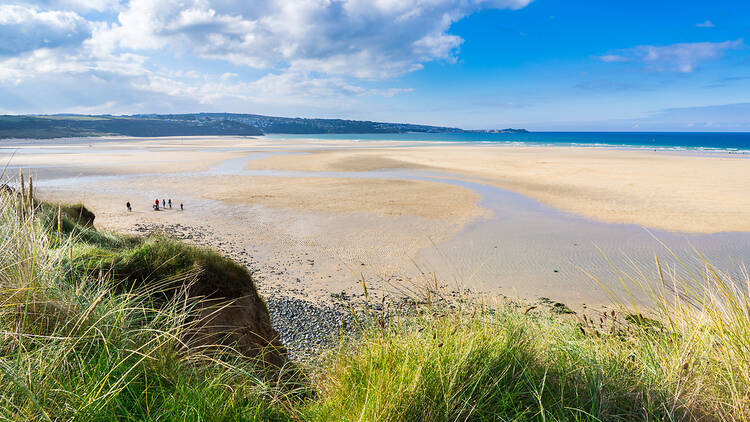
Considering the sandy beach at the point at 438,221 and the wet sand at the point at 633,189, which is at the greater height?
the wet sand at the point at 633,189

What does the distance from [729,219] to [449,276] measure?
16186 mm

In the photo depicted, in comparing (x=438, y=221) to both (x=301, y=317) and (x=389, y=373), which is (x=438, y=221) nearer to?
(x=301, y=317)

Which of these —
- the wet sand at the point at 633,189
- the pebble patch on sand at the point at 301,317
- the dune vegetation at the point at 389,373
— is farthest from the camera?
the wet sand at the point at 633,189

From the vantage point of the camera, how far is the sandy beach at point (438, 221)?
432 inches

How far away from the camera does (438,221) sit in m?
17.3

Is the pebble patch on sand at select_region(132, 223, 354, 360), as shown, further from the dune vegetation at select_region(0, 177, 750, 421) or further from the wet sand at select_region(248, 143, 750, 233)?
the wet sand at select_region(248, 143, 750, 233)

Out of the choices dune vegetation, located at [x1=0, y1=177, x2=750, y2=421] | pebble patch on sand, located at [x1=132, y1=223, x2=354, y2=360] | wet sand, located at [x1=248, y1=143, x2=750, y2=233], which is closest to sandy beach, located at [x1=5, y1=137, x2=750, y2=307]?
wet sand, located at [x1=248, y1=143, x2=750, y2=233]

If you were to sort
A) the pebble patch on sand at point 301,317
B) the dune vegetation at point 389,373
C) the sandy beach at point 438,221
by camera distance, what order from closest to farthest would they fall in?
the dune vegetation at point 389,373
the pebble patch on sand at point 301,317
the sandy beach at point 438,221

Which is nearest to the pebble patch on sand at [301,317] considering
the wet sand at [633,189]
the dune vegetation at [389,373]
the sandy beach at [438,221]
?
the sandy beach at [438,221]

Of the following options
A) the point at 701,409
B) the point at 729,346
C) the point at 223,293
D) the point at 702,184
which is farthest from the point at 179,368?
the point at 702,184

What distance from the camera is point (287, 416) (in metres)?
2.57

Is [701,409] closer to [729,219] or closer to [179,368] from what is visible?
[179,368]

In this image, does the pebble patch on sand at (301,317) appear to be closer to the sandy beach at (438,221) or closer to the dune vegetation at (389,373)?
the sandy beach at (438,221)

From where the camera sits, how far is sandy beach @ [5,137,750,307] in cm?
1098
